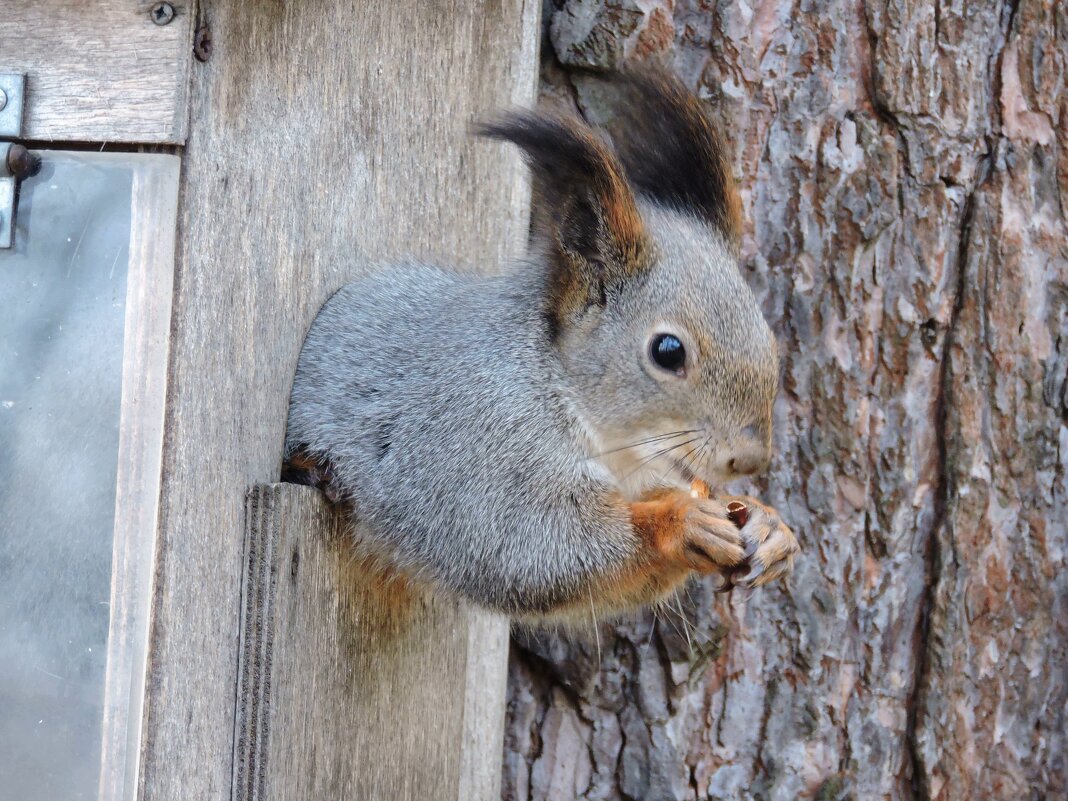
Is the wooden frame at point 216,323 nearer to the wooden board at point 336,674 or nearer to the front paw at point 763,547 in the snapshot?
the wooden board at point 336,674

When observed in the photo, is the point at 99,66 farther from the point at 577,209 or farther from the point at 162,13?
the point at 577,209

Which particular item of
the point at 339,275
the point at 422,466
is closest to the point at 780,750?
the point at 422,466

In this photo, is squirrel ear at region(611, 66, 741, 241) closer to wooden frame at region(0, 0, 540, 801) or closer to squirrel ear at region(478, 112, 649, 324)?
squirrel ear at region(478, 112, 649, 324)

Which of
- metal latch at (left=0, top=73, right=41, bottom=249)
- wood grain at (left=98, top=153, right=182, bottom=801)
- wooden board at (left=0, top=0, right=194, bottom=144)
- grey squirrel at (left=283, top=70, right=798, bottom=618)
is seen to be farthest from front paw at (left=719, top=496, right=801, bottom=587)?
metal latch at (left=0, top=73, right=41, bottom=249)

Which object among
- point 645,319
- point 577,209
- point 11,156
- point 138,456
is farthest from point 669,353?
point 11,156

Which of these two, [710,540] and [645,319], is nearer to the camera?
[710,540]

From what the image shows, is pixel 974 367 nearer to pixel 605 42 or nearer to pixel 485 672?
pixel 605 42

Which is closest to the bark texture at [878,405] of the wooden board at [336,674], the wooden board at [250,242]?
the wooden board at [336,674]
